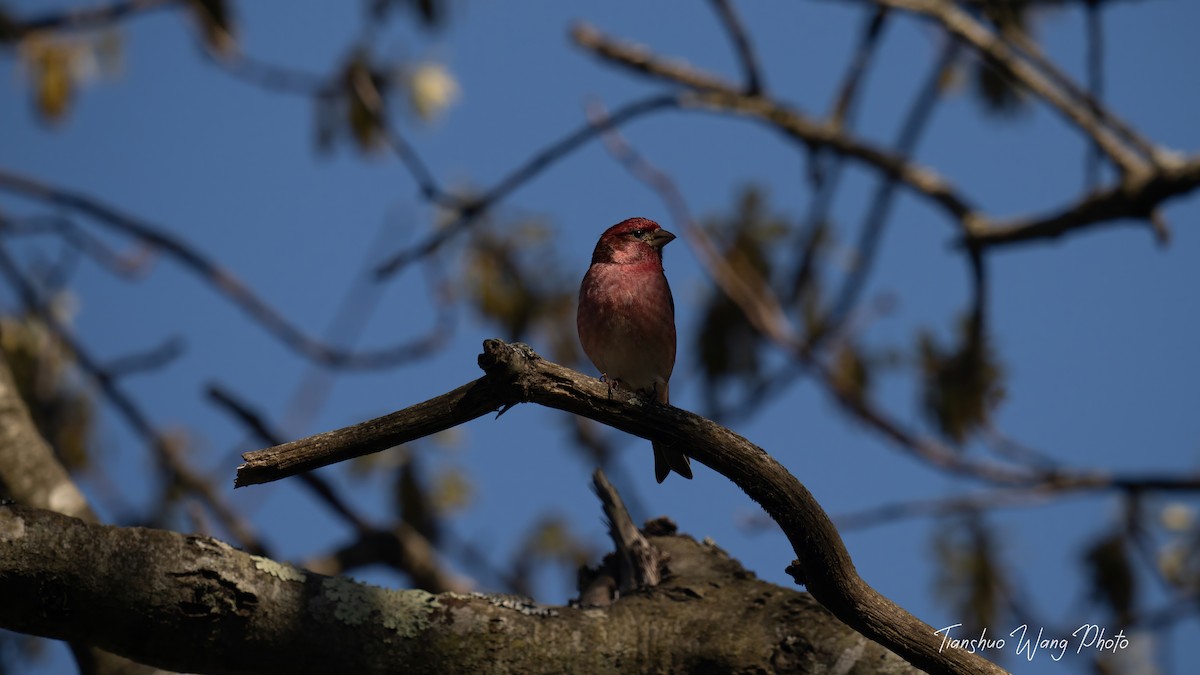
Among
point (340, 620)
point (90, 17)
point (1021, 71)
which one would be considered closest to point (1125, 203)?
point (1021, 71)

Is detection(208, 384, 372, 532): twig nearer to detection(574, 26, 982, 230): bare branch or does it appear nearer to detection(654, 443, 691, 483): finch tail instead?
detection(654, 443, 691, 483): finch tail

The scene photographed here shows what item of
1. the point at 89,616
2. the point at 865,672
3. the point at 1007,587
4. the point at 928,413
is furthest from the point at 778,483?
the point at 1007,587

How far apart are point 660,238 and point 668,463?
50.2 inches

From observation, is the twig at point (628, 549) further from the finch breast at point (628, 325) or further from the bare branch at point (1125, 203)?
the bare branch at point (1125, 203)

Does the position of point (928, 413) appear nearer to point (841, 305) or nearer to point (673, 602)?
point (841, 305)

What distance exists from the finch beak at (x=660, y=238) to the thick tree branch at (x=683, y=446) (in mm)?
2652

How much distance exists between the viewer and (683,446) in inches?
152

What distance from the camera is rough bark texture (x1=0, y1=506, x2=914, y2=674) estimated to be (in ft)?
11.6

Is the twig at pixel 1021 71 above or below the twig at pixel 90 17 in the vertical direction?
below

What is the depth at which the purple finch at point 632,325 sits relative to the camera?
5875 mm

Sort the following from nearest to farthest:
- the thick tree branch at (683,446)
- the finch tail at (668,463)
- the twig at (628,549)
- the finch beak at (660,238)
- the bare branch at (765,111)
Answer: the thick tree branch at (683,446) < the twig at (628,549) < the finch tail at (668,463) < the finch beak at (660,238) < the bare branch at (765,111)

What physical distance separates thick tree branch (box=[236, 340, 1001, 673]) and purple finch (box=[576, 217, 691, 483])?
1.95 m

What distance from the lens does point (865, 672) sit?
401cm

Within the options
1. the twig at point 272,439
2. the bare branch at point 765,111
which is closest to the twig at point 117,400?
the twig at point 272,439
